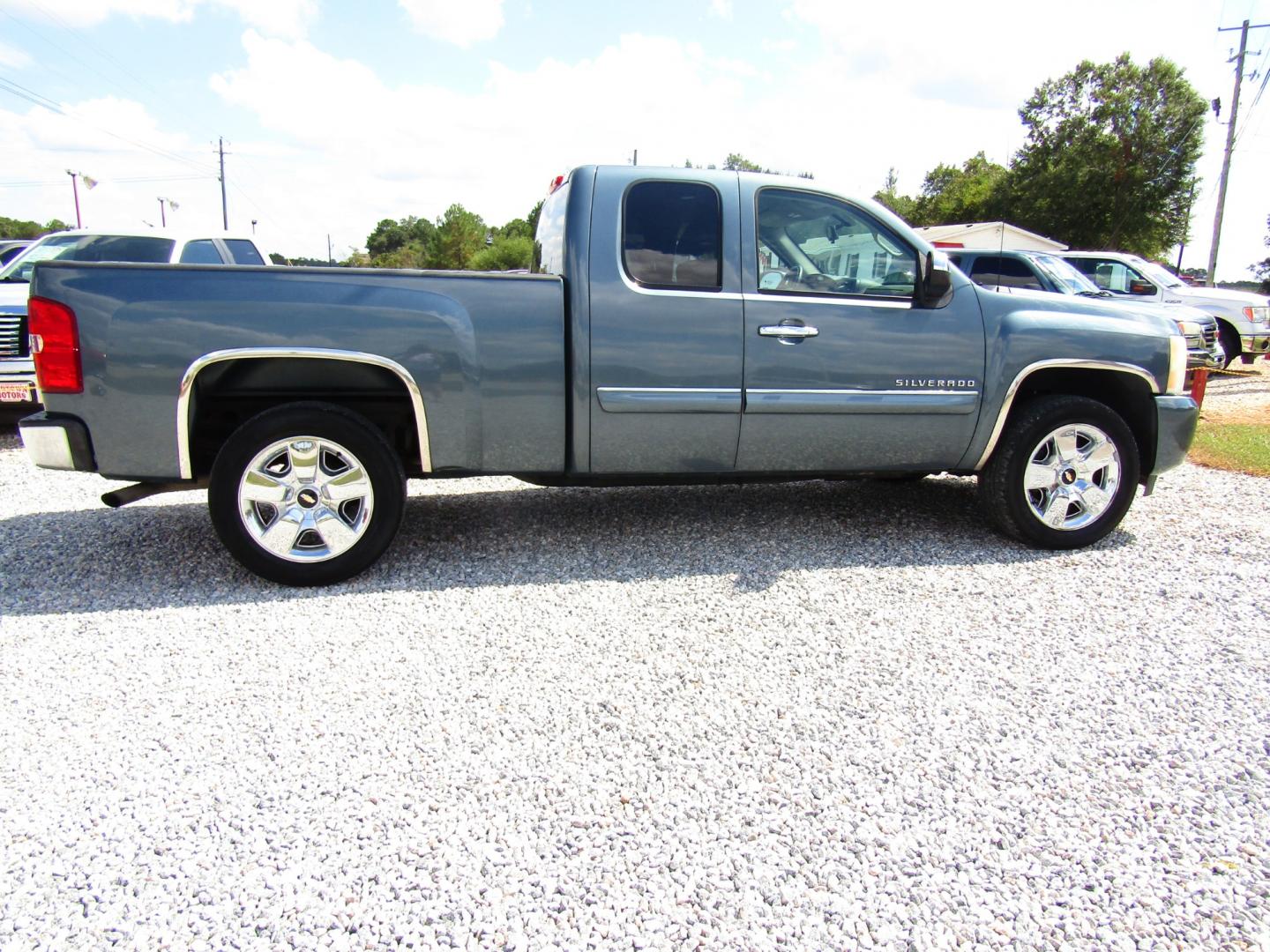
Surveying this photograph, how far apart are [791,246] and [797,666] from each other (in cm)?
210

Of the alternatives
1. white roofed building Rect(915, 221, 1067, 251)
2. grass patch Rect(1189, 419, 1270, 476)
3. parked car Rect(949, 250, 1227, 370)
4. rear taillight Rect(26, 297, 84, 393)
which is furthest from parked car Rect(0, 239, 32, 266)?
white roofed building Rect(915, 221, 1067, 251)

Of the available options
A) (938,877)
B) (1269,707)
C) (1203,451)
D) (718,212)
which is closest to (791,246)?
(718,212)

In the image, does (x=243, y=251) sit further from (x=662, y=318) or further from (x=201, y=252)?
(x=662, y=318)

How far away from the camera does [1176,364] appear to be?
4594 mm

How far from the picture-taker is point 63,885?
201 centimetres

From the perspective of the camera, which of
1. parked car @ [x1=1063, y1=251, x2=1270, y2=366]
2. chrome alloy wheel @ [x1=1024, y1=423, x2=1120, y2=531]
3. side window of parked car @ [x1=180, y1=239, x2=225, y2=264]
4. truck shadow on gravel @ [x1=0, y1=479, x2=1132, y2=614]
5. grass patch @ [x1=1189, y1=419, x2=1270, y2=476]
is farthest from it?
parked car @ [x1=1063, y1=251, x2=1270, y2=366]

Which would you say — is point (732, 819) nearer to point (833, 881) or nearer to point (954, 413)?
point (833, 881)

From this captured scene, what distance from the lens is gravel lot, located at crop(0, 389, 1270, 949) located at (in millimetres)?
1965

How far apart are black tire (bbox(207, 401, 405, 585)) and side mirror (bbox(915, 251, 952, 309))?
2.67 m

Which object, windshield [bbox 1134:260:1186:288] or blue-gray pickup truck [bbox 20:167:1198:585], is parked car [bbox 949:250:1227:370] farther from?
blue-gray pickup truck [bbox 20:167:1198:585]

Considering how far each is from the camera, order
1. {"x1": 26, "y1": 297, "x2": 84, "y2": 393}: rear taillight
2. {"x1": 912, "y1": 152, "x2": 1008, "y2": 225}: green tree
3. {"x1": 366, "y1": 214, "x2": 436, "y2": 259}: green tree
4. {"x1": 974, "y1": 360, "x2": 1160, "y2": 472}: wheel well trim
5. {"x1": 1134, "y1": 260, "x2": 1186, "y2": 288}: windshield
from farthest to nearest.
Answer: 1. {"x1": 366, "y1": 214, "x2": 436, "y2": 259}: green tree
2. {"x1": 912, "y1": 152, "x2": 1008, "y2": 225}: green tree
3. {"x1": 1134, "y1": 260, "x2": 1186, "y2": 288}: windshield
4. {"x1": 974, "y1": 360, "x2": 1160, "y2": 472}: wheel well trim
5. {"x1": 26, "y1": 297, "x2": 84, "y2": 393}: rear taillight

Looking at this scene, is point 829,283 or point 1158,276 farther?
point 1158,276

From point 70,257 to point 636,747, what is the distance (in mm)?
8248

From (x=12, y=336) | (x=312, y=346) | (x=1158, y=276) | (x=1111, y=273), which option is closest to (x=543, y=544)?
(x=312, y=346)
